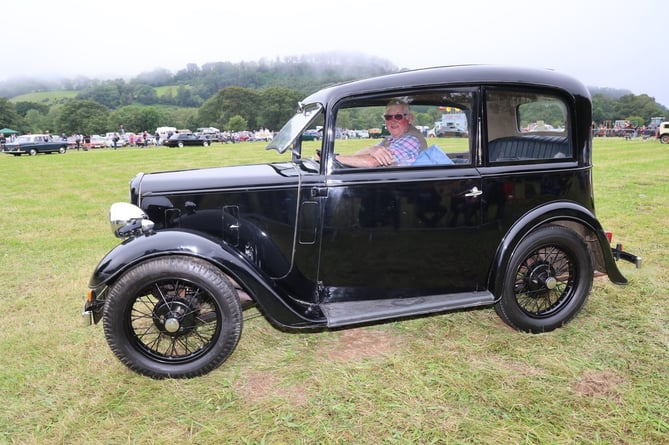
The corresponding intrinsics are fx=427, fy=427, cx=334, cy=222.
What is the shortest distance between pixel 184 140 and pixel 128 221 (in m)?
39.6

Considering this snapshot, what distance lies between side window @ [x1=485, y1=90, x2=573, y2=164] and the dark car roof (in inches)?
4.6

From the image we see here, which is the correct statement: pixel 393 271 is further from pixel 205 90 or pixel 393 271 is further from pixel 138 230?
pixel 205 90

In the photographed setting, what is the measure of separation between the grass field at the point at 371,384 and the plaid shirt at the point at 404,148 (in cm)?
148

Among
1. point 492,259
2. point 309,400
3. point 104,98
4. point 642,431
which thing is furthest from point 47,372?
point 104,98

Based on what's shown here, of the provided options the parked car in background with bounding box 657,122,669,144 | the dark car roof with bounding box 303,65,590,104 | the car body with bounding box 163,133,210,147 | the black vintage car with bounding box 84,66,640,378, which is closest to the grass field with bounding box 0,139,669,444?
the black vintage car with bounding box 84,66,640,378

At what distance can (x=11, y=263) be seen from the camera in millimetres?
5629

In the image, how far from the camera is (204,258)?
9.58 ft

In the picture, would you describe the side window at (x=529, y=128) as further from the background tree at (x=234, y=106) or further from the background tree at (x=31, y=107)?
the background tree at (x=31, y=107)

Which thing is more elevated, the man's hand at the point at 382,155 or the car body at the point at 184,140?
the man's hand at the point at 382,155

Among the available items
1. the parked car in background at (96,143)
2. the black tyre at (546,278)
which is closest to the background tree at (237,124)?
the parked car in background at (96,143)

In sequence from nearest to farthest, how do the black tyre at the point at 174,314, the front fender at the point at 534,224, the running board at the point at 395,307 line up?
1. the black tyre at the point at 174,314
2. the running board at the point at 395,307
3. the front fender at the point at 534,224

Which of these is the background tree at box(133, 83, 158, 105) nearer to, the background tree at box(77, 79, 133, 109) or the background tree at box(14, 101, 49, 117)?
the background tree at box(77, 79, 133, 109)

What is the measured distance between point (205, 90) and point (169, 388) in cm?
19876

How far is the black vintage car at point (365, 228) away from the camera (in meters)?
2.96
